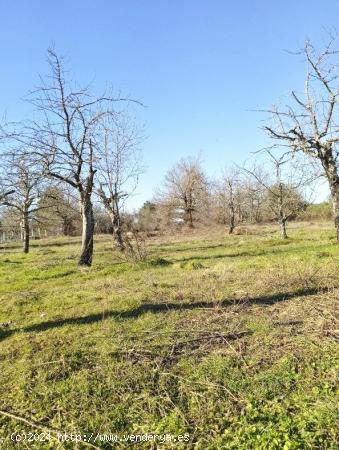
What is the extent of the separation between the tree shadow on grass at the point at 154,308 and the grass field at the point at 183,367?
0.06 feet

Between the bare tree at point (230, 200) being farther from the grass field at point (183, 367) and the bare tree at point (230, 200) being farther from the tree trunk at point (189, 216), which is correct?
the grass field at point (183, 367)

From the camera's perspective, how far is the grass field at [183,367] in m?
3.49

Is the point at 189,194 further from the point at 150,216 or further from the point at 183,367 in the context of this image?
the point at 183,367

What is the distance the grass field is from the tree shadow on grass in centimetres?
2

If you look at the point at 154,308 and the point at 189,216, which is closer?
the point at 154,308

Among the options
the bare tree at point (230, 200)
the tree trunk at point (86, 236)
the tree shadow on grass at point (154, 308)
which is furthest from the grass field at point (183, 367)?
the bare tree at point (230, 200)

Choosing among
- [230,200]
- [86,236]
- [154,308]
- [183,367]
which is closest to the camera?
[183,367]

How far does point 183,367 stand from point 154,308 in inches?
94.5

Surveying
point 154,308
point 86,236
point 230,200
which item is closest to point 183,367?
point 154,308

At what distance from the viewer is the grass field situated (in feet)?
11.5

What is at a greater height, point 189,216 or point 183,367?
point 189,216

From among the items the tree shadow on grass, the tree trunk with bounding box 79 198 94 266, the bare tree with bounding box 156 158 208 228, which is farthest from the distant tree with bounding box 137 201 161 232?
the tree shadow on grass

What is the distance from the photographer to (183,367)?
449 centimetres

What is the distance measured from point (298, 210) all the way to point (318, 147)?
603 inches
